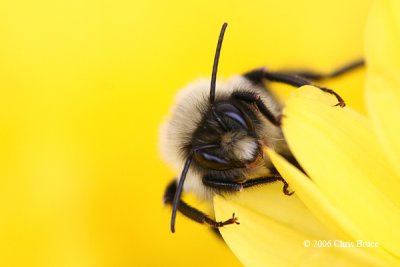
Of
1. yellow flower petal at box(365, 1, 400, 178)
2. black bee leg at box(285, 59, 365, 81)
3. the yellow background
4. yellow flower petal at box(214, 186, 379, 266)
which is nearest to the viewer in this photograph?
yellow flower petal at box(365, 1, 400, 178)

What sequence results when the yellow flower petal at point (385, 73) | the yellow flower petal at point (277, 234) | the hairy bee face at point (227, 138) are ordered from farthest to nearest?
the hairy bee face at point (227, 138) → the yellow flower petal at point (277, 234) → the yellow flower petal at point (385, 73)

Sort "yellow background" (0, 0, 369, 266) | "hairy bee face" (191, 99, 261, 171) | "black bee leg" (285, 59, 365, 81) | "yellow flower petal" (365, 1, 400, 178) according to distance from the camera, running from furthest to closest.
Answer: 1. "yellow background" (0, 0, 369, 266)
2. "black bee leg" (285, 59, 365, 81)
3. "hairy bee face" (191, 99, 261, 171)
4. "yellow flower petal" (365, 1, 400, 178)

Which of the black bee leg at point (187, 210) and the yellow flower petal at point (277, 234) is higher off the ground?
the yellow flower petal at point (277, 234)

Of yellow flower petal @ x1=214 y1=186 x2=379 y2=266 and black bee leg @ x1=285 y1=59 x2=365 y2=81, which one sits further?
black bee leg @ x1=285 y1=59 x2=365 y2=81

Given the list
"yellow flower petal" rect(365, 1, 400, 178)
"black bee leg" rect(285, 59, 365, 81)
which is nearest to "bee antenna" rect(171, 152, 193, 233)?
"black bee leg" rect(285, 59, 365, 81)

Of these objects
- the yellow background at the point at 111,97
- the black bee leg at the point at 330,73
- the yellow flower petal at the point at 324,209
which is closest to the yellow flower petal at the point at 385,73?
the yellow flower petal at the point at 324,209

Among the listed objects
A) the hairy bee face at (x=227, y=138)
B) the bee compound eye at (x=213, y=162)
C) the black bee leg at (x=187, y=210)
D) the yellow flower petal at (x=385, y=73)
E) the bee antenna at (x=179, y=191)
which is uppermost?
the yellow flower petal at (x=385, y=73)

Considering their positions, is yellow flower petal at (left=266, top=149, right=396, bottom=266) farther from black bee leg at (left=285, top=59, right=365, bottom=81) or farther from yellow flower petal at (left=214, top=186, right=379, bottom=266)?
black bee leg at (left=285, top=59, right=365, bottom=81)

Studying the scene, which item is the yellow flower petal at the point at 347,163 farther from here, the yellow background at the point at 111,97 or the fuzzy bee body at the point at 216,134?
the yellow background at the point at 111,97
